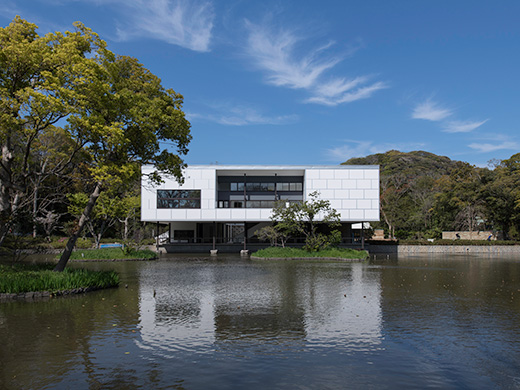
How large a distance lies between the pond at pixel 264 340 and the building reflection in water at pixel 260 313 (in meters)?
0.04

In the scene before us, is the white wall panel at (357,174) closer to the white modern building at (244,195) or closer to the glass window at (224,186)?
the white modern building at (244,195)

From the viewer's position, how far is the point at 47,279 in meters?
15.4

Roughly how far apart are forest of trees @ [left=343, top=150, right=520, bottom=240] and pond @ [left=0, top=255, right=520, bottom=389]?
4607cm

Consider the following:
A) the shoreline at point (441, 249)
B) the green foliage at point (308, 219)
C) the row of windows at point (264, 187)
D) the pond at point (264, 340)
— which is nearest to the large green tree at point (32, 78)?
the pond at point (264, 340)

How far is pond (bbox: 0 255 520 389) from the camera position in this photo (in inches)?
271

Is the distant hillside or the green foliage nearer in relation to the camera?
the green foliage

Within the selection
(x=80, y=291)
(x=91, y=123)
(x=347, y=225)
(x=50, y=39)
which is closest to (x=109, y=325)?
(x=80, y=291)

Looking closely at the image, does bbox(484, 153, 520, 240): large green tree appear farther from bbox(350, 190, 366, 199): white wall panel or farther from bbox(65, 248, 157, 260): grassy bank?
bbox(65, 248, 157, 260): grassy bank

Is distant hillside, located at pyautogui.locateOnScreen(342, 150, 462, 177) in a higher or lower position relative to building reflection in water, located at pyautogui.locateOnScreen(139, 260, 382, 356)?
higher

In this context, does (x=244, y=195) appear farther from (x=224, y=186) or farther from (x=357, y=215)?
(x=357, y=215)

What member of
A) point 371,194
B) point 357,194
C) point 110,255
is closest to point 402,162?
point 371,194

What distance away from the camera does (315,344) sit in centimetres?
887

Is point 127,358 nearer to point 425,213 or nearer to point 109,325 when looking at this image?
point 109,325

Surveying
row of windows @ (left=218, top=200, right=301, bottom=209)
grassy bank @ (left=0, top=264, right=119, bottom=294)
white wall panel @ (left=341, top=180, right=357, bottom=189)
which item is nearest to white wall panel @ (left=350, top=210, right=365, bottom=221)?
white wall panel @ (left=341, top=180, right=357, bottom=189)
